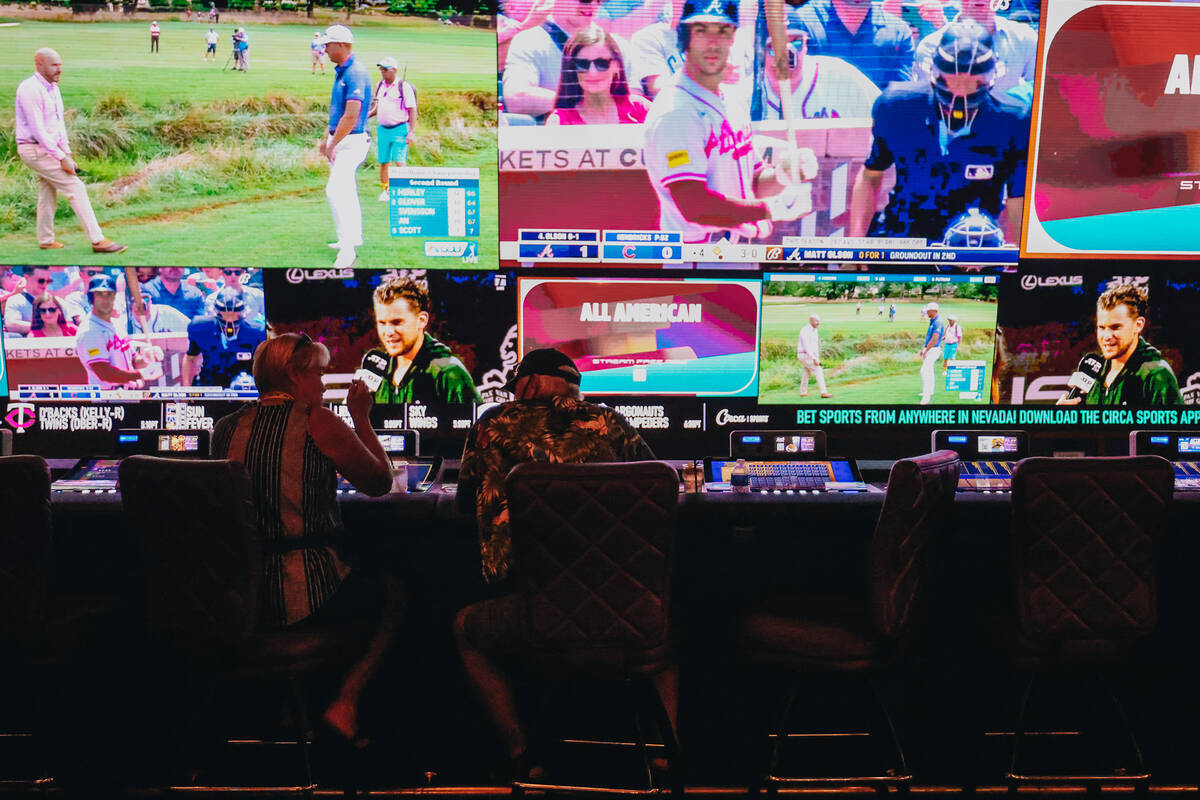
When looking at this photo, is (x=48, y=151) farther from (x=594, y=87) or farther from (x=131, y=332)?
(x=594, y=87)

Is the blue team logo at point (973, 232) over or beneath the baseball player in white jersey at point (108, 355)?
over

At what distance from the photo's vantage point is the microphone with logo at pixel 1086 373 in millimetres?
3955

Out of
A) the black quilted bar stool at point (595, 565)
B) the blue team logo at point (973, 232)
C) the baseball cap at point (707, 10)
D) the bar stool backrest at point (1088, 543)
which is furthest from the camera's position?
the blue team logo at point (973, 232)

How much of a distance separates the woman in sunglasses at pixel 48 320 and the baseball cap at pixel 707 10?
2699mm

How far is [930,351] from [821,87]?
1134mm

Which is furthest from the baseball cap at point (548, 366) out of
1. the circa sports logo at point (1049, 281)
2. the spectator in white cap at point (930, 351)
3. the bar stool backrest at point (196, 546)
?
the circa sports logo at point (1049, 281)

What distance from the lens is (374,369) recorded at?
13.0 ft

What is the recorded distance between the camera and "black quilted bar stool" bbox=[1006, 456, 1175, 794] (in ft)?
8.54

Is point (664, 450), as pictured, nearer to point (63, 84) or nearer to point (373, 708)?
point (373, 708)

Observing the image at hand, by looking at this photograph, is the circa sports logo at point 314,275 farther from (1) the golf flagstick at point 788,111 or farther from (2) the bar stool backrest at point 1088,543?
(2) the bar stool backrest at point 1088,543

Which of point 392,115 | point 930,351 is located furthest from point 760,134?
point 392,115

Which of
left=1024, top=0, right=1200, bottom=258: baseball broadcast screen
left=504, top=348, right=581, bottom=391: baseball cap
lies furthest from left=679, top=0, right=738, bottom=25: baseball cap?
left=504, top=348, right=581, bottom=391: baseball cap

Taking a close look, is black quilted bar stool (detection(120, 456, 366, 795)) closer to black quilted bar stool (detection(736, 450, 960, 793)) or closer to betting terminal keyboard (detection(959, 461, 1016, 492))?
black quilted bar stool (detection(736, 450, 960, 793))

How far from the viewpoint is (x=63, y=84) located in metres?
3.76
